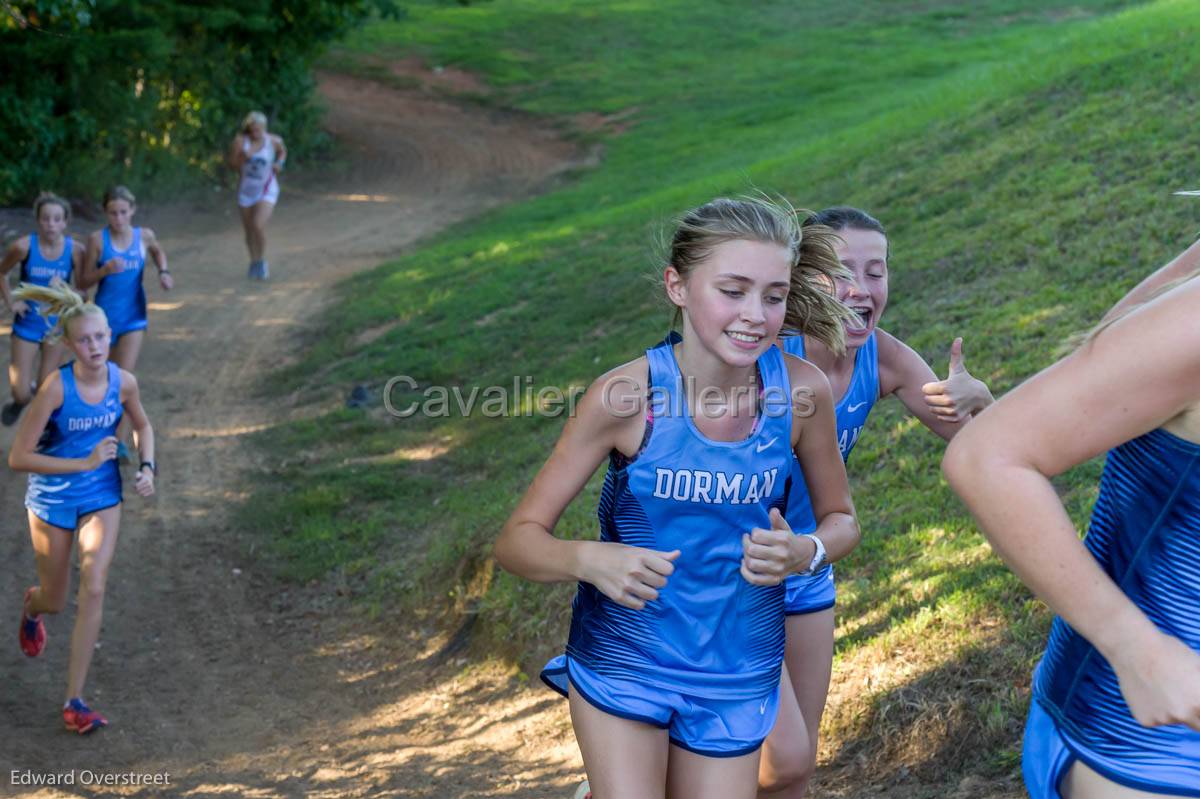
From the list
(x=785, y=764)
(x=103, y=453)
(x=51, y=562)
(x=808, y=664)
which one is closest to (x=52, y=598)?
(x=51, y=562)

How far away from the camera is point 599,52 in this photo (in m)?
34.5

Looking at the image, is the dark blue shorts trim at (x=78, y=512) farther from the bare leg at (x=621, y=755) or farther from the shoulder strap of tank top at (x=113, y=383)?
the bare leg at (x=621, y=755)

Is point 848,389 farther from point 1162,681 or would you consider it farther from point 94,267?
point 94,267

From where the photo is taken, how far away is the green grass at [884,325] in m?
5.25

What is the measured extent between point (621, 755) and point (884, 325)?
6.59 m

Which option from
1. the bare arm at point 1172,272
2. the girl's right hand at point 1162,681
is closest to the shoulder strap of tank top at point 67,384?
the bare arm at point 1172,272

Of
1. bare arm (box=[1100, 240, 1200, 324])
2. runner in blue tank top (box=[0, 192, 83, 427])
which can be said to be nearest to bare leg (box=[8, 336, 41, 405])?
runner in blue tank top (box=[0, 192, 83, 427])

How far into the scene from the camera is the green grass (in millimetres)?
5246

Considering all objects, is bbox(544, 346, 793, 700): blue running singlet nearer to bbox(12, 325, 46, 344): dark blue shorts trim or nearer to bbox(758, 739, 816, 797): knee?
bbox(758, 739, 816, 797): knee

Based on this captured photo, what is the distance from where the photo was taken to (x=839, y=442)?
4.09m

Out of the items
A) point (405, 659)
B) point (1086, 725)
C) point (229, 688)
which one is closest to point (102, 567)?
point (229, 688)

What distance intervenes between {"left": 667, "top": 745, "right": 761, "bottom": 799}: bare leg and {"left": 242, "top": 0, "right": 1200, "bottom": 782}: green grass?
1.47m

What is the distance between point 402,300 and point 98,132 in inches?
325

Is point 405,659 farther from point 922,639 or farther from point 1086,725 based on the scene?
point 1086,725
